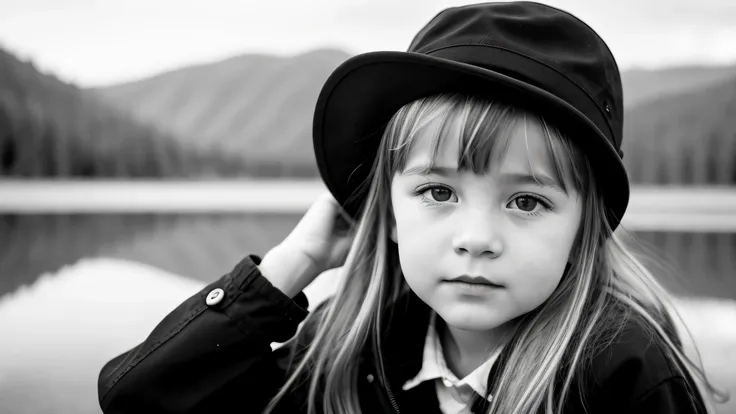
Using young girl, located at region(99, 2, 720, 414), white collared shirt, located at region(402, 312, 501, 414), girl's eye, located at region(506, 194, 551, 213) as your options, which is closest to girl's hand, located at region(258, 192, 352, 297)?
young girl, located at region(99, 2, 720, 414)

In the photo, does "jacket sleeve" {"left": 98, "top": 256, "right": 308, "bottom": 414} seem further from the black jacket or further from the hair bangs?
the hair bangs

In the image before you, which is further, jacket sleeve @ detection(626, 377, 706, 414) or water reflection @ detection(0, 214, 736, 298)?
water reflection @ detection(0, 214, 736, 298)

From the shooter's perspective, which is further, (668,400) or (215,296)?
(215,296)

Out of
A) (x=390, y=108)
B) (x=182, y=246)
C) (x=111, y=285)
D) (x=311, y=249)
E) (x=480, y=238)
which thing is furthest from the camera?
(x=182, y=246)

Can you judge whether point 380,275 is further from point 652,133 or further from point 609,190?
point 652,133

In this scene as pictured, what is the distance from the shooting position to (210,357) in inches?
23.0

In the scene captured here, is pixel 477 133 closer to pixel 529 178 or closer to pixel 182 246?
pixel 529 178

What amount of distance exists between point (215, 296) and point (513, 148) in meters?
0.34

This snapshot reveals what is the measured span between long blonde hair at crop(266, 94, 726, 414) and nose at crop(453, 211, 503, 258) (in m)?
0.04

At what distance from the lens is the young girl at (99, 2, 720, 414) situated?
453 millimetres

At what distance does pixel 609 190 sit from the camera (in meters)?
0.51

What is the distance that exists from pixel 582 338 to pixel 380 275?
0.69 feet

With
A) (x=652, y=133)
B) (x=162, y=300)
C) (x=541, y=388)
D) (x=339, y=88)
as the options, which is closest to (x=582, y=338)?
(x=541, y=388)

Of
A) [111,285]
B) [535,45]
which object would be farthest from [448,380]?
[111,285]
